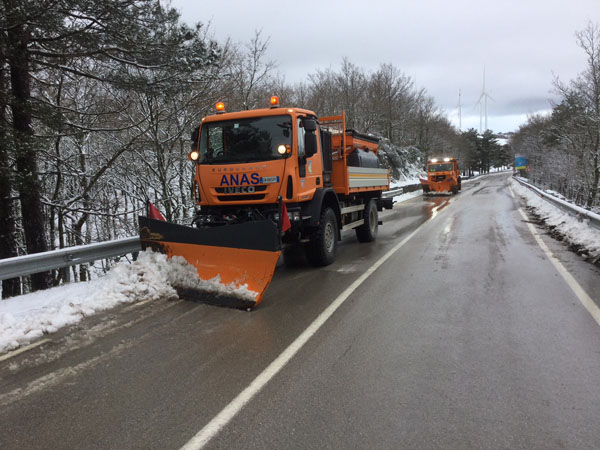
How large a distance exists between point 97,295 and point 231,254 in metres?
1.89

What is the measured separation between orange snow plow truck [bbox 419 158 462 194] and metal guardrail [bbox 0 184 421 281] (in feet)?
92.1

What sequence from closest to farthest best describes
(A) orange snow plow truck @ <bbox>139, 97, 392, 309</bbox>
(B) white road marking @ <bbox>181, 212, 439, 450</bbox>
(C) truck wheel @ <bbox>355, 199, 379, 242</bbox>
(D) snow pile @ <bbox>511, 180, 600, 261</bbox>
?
1. (B) white road marking @ <bbox>181, 212, 439, 450</bbox>
2. (A) orange snow plow truck @ <bbox>139, 97, 392, 309</bbox>
3. (D) snow pile @ <bbox>511, 180, 600, 261</bbox>
4. (C) truck wheel @ <bbox>355, 199, 379, 242</bbox>

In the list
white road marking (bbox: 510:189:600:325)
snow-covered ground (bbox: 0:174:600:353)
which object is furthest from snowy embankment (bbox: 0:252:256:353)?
white road marking (bbox: 510:189:600:325)

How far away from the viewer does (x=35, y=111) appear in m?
7.05

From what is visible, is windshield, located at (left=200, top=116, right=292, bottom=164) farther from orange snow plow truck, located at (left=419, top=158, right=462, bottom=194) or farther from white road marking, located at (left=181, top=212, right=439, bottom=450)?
orange snow plow truck, located at (left=419, top=158, right=462, bottom=194)

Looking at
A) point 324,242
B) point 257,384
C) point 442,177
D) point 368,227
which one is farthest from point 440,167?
point 257,384

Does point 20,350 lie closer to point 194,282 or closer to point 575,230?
point 194,282

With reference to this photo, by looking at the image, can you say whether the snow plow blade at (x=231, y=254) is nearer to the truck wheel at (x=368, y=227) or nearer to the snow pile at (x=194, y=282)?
the snow pile at (x=194, y=282)

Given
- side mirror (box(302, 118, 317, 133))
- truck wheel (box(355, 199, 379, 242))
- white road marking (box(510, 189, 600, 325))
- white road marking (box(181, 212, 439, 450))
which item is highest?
side mirror (box(302, 118, 317, 133))

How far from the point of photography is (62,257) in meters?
5.97

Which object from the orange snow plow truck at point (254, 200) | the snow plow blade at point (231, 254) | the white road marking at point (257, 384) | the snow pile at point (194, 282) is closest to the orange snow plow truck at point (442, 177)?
the orange snow plow truck at point (254, 200)

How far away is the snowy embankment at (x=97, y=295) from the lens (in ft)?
14.9

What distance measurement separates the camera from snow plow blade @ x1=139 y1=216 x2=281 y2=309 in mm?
5410

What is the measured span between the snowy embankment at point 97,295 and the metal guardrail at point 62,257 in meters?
0.36
